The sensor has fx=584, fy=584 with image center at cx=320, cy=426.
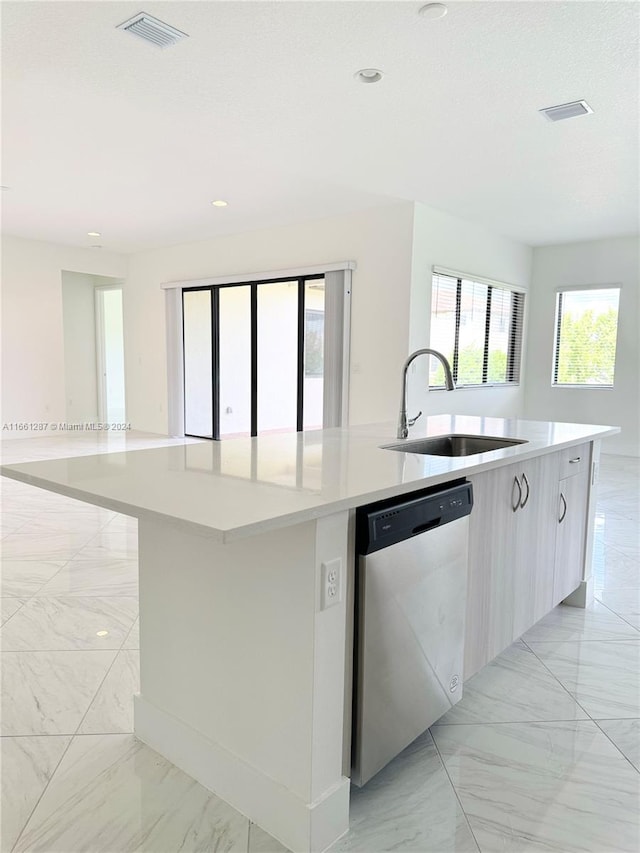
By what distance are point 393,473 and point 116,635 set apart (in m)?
1.60

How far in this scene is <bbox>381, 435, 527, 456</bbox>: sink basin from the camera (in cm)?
245

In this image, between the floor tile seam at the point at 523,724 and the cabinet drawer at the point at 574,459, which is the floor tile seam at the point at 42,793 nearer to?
the floor tile seam at the point at 523,724

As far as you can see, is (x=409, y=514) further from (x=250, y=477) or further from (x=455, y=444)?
(x=455, y=444)

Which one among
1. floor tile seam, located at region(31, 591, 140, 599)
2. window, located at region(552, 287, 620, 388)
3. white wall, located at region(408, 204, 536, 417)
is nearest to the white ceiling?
white wall, located at region(408, 204, 536, 417)

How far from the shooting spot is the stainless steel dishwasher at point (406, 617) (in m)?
1.48

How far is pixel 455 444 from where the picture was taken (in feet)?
8.86

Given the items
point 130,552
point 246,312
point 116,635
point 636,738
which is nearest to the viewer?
point 636,738

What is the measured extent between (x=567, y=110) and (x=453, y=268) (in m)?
2.76

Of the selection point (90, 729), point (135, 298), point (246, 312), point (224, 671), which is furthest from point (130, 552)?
point (135, 298)

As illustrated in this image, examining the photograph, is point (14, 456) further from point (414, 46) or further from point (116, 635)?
point (414, 46)

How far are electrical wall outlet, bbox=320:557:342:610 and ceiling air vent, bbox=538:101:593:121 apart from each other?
331 centimetres

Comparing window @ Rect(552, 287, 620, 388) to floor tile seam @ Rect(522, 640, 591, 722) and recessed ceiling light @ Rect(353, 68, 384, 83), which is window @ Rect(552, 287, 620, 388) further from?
floor tile seam @ Rect(522, 640, 591, 722)

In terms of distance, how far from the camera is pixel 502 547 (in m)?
2.08

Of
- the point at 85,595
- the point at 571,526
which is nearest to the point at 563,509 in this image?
the point at 571,526
